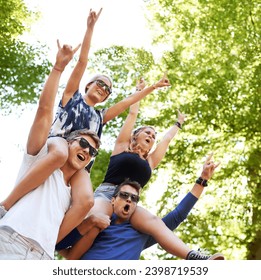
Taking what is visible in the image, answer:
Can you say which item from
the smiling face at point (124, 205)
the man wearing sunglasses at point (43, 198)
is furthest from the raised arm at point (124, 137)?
the man wearing sunglasses at point (43, 198)

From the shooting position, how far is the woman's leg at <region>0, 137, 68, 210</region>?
316 cm

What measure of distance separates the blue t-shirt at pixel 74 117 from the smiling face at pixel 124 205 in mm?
598

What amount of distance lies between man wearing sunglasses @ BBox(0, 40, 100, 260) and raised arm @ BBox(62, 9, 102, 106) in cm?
48

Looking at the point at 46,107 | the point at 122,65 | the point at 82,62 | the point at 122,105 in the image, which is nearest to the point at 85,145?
the point at 46,107

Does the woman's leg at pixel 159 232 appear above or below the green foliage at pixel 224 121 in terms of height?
below

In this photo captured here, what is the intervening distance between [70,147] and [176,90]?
9.06 metres

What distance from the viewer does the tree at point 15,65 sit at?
12.4 meters

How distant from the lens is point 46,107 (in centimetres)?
320

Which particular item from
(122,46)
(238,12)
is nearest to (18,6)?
(122,46)

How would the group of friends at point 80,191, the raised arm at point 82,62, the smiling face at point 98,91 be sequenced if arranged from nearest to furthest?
the group of friends at point 80,191 → the raised arm at point 82,62 → the smiling face at point 98,91

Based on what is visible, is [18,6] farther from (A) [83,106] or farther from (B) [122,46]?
(A) [83,106]

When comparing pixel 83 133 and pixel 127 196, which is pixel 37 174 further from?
pixel 127 196

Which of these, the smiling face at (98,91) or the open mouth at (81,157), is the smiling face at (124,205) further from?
the smiling face at (98,91)

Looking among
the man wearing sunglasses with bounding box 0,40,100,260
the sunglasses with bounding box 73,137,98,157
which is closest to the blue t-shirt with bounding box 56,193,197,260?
the man wearing sunglasses with bounding box 0,40,100,260
